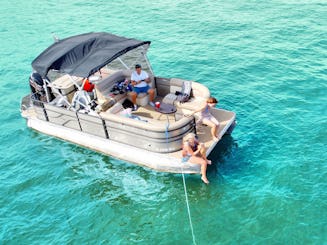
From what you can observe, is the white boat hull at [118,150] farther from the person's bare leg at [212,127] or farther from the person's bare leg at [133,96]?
the person's bare leg at [133,96]

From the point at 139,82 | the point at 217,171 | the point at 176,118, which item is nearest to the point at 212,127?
the point at 176,118

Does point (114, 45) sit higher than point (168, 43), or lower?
higher

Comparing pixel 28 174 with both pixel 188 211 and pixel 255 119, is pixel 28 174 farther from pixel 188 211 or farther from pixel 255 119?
pixel 255 119

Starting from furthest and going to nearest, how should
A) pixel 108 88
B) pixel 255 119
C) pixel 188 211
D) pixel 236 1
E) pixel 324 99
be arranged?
1. pixel 236 1
2. pixel 324 99
3. pixel 255 119
4. pixel 108 88
5. pixel 188 211

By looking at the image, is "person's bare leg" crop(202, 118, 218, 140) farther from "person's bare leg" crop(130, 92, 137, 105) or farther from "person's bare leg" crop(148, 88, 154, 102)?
"person's bare leg" crop(130, 92, 137, 105)

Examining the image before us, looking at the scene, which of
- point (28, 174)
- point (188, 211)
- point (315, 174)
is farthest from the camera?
point (28, 174)

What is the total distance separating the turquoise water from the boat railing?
1.11 metres

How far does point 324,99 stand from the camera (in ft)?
57.5

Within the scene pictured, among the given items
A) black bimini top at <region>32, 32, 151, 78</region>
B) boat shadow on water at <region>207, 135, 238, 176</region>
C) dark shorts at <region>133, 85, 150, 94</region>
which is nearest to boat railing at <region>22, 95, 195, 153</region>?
boat shadow on water at <region>207, 135, 238, 176</region>

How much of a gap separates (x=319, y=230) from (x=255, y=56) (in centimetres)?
1348

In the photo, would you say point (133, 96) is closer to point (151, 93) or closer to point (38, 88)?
point (151, 93)

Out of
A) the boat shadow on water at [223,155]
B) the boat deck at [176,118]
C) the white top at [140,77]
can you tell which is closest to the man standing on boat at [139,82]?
the white top at [140,77]

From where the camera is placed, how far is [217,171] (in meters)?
13.7

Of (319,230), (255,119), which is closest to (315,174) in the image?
(319,230)
